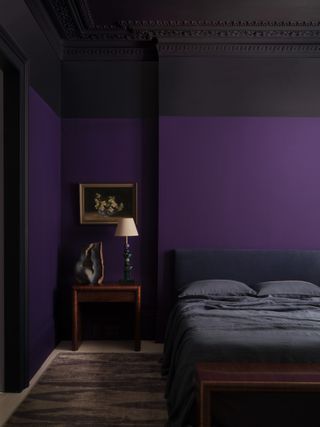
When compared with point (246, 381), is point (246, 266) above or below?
above

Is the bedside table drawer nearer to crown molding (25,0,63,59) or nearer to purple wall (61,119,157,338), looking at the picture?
purple wall (61,119,157,338)

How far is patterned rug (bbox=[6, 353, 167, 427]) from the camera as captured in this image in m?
2.77

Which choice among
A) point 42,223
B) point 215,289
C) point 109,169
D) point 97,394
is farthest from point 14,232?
point 215,289

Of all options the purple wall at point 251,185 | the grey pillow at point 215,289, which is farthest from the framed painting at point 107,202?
the grey pillow at point 215,289

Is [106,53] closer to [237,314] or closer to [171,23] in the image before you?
[171,23]

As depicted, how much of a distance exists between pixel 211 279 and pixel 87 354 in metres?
1.36

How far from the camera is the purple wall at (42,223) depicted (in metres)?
3.57

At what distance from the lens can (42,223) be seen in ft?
12.8

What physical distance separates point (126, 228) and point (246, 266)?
1.24 meters

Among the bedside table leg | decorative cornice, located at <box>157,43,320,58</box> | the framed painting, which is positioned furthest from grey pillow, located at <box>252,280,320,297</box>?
decorative cornice, located at <box>157,43,320,58</box>

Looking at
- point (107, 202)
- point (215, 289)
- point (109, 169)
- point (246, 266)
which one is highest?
point (109, 169)

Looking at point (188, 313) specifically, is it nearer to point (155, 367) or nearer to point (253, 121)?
point (155, 367)

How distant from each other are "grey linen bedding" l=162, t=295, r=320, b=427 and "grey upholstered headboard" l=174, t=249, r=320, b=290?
0.64 m

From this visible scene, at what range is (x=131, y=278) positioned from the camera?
14.8 feet
